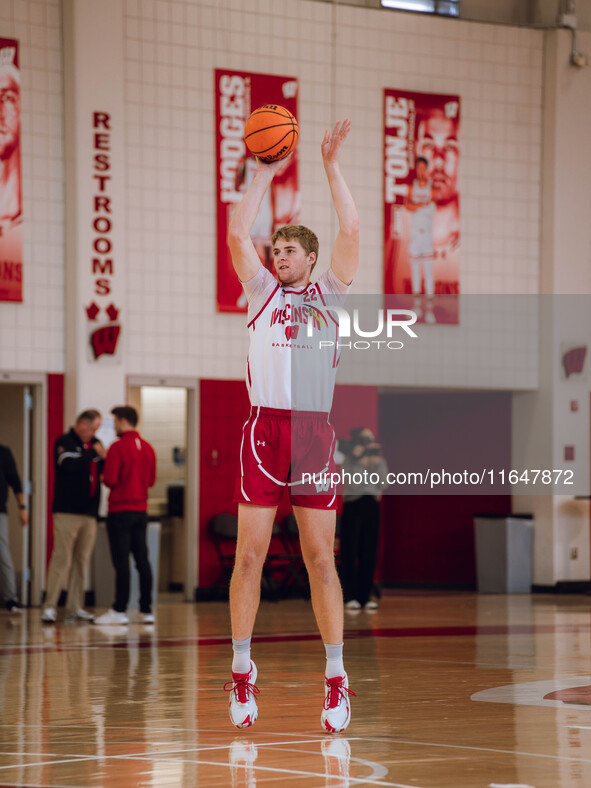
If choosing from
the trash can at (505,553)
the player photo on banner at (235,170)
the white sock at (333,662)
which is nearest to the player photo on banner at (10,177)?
the player photo on banner at (235,170)

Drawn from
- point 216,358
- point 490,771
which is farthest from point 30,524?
point 490,771

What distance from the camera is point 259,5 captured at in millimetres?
14336

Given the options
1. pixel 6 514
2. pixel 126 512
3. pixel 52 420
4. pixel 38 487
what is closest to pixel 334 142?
pixel 126 512

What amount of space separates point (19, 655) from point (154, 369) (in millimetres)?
6270

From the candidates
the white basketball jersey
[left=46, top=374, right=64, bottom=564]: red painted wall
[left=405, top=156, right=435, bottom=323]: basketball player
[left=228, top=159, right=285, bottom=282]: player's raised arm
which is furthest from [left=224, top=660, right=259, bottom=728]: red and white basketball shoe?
[left=405, top=156, right=435, bottom=323]: basketball player

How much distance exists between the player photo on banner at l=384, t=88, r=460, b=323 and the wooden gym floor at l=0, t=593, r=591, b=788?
6144 mm

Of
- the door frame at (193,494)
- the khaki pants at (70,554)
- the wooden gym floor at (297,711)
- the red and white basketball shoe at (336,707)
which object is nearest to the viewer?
the wooden gym floor at (297,711)

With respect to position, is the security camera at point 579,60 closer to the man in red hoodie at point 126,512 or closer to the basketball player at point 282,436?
the man in red hoodie at point 126,512

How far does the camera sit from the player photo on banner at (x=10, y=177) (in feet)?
42.8

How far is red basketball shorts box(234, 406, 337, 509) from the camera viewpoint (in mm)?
4602

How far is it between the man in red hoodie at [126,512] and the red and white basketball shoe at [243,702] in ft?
20.0

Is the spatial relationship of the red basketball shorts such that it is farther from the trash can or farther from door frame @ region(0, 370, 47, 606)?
the trash can

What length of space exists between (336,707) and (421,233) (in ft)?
36.6

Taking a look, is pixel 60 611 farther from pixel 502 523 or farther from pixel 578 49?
pixel 578 49
